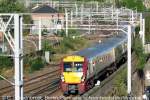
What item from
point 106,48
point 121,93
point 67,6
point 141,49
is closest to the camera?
point 121,93

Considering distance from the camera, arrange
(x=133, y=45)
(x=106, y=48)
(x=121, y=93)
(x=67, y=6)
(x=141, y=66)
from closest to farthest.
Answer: (x=121, y=93), (x=106, y=48), (x=141, y=66), (x=133, y=45), (x=67, y=6)

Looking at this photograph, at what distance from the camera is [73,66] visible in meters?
23.2

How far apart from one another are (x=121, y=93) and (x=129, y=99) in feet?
11.2

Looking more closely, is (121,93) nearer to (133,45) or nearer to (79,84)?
(79,84)

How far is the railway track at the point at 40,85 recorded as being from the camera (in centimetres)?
2398

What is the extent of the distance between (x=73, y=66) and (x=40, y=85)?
12.7ft

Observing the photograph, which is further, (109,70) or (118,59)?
(118,59)

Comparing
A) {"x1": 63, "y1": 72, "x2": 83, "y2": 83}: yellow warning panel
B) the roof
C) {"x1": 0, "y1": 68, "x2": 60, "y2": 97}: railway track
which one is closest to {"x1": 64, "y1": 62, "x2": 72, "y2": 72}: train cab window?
{"x1": 63, "y1": 72, "x2": 83, "y2": 83}: yellow warning panel

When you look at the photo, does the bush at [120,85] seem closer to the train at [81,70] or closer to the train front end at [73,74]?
the train at [81,70]

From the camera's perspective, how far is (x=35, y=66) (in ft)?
107

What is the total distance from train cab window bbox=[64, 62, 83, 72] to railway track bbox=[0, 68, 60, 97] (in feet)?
5.04

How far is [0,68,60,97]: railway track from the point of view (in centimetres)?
2398

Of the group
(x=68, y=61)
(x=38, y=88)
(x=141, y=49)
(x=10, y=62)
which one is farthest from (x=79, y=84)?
(x=141, y=49)

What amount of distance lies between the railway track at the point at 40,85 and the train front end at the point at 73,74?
1215mm
